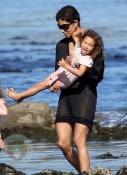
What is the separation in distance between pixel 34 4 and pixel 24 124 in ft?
164

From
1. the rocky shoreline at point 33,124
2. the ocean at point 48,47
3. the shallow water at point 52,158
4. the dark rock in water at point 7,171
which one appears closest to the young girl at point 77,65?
the dark rock in water at point 7,171

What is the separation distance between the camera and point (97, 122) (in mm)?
16656

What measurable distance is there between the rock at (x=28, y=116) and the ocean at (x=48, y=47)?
3.87 feet

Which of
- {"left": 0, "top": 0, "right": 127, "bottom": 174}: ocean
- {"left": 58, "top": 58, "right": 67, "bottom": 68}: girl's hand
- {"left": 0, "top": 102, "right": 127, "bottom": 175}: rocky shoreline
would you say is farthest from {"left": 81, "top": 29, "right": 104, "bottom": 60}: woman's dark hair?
{"left": 0, "top": 0, "right": 127, "bottom": 174}: ocean

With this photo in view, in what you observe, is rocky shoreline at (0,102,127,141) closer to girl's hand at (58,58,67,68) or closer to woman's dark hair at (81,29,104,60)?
woman's dark hair at (81,29,104,60)

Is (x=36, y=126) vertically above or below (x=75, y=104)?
below

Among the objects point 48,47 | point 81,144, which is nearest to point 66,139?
point 81,144

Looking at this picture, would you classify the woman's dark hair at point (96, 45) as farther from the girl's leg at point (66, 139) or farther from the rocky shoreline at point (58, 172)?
the rocky shoreline at point (58, 172)

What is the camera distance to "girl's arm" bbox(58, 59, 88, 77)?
33.5 ft

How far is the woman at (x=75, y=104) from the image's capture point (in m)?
10.4

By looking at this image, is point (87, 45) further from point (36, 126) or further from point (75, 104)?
point (36, 126)

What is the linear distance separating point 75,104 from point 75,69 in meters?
0.44

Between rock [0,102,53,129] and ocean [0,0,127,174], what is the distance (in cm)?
118

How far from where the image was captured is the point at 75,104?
10.6 meters
